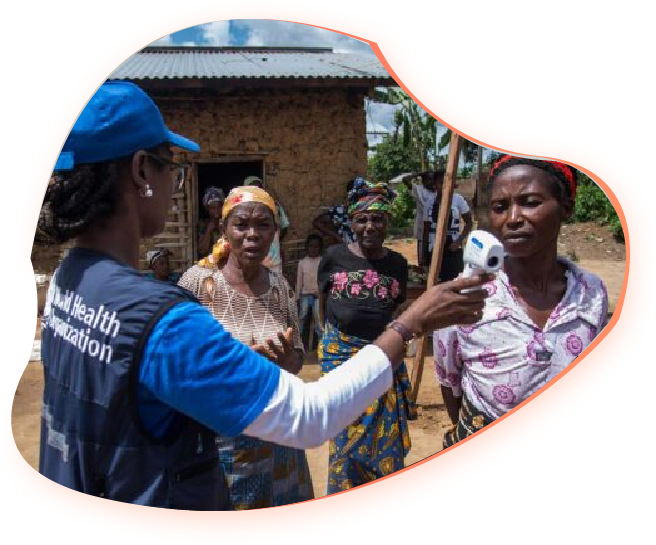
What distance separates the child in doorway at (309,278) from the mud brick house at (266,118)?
4 centimetres

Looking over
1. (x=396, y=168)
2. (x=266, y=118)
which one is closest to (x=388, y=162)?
(x=396, y=168)

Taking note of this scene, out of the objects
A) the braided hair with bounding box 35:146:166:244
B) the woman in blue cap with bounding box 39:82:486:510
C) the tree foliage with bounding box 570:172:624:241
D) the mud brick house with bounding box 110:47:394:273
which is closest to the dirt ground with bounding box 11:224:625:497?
the tree foliage with bounding box 570:172:624:241

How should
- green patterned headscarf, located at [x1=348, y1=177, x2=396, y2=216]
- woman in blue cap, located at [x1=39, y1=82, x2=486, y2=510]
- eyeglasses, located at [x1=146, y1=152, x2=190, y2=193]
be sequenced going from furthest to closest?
green patterned headscarf, located at [x1=348, y1=177, x2=396, y2=216], eyeglasses, located at [x1=146, y1=152, x2=190, y2=193], woman in blue cap, located at [x1=39, y1=82, x2=486, y2=510]

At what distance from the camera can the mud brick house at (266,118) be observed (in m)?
1.51

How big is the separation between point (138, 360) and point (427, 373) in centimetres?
88

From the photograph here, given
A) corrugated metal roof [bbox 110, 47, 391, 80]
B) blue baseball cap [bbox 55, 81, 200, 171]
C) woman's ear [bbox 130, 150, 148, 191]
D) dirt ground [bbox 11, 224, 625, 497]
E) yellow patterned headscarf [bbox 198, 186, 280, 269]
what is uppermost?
corrugated metal roof [bbox 110, 47, 391, 80]

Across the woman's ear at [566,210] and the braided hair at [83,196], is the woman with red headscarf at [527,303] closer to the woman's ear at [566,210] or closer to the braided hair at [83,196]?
the woman's ear at [566,210]

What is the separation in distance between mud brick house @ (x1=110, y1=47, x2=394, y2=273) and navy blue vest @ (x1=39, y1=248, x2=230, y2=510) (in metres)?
0.35

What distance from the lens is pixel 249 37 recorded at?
62.9 inches

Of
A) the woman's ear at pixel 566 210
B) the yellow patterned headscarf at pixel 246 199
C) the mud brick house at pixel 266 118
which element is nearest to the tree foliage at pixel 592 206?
the woman's ear at pixel 566 210

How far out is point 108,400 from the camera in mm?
1125

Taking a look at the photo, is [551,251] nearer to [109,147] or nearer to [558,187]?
[558,187]

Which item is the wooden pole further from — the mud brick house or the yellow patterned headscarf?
the yellow patterned headscarf

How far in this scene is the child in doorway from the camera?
1616mm
